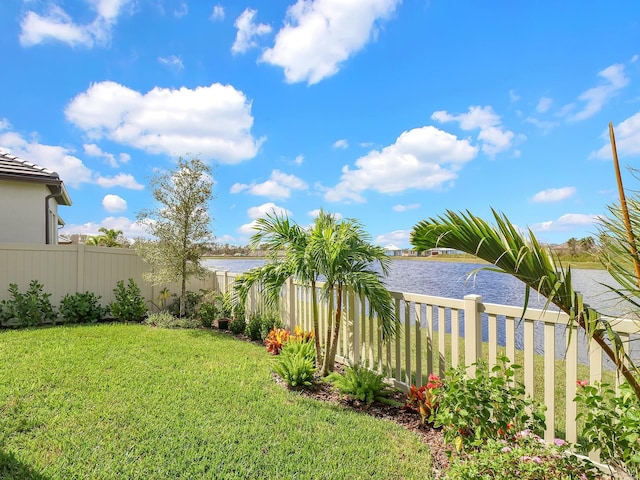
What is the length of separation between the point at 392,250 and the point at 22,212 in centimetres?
980

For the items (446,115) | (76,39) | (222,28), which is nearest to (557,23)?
(446,115)

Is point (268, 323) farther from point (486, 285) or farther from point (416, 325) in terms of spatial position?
point (486, 285)

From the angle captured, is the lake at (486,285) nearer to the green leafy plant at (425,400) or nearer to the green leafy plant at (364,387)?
the green leafy plant at (425,400)

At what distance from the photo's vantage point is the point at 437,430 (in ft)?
10.3

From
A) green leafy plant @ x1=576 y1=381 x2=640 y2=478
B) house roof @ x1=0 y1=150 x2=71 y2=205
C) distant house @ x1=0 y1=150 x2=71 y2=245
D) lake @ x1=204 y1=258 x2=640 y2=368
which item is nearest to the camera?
green leafy plant @ x1=576 y1=381 x2=640 y2=478

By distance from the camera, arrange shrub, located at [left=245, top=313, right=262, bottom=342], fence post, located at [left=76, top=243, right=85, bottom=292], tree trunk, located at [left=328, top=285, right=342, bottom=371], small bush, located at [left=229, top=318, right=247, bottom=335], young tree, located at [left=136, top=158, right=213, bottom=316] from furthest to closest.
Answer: fence post, located at [left=76, top=243, right=85, bottom=292]
young tree, located at [left=136, top=158, right=213, bottom=316]
small bush, located at [left=229, top=318, right=247, bottom=335]
shrub, located at [left=245, top=313, right=262, bottom=342]
tree trunk, located at [left=328, top=285, right=342, bottom=371]

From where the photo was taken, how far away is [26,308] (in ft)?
22.3

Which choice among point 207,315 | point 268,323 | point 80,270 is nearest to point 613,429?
point 268,323

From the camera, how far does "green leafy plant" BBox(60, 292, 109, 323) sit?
23.6 ft

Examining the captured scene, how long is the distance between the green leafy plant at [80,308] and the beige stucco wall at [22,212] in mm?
2971

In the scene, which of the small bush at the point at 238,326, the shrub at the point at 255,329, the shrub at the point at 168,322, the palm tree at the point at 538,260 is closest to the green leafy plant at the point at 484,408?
the palm tree at the point at 538,260

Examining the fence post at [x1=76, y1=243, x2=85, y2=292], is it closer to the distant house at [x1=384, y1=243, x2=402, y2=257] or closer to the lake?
the lake

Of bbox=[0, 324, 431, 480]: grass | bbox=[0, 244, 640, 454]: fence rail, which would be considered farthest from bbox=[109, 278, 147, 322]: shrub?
bbox=[0, 324, 431, 480]: grass

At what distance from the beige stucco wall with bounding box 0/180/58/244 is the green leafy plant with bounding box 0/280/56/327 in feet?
8.33
